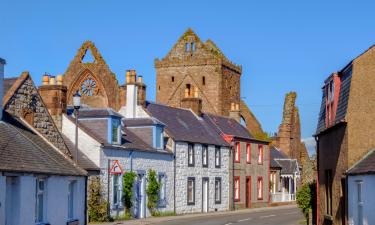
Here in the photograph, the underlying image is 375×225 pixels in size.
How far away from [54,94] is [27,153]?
48.5ft

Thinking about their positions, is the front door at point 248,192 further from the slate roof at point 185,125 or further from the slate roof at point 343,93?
the slate roof at point 343,93

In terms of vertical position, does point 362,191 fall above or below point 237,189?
above

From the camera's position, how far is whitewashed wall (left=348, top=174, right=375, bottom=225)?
65.6 ft

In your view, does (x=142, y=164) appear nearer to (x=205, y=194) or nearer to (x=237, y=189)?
(x=205, y=194)

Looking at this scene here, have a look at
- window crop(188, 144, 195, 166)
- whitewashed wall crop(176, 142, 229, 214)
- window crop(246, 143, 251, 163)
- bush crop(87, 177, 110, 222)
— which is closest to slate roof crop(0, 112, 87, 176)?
bush crop(87, 177, 110, 222)

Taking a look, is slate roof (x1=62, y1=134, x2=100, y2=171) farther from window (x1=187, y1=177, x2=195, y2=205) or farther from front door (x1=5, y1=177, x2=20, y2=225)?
front door (x1=5, y1=177, x2=20, y2=225)

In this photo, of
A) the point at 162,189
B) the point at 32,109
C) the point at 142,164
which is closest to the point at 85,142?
the point at 142,164

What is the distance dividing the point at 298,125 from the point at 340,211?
232ft

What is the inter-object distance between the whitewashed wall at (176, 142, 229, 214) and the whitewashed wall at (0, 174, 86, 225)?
64.2 ft

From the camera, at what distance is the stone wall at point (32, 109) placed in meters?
26.2

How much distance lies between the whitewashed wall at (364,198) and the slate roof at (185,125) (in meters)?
25.9

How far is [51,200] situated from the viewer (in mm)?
24266

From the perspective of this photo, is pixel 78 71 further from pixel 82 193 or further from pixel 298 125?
pixel 82 193

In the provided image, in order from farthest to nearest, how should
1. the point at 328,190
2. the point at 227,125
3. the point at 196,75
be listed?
the point at 196,75
the point at 227,125
the point at 328,190
